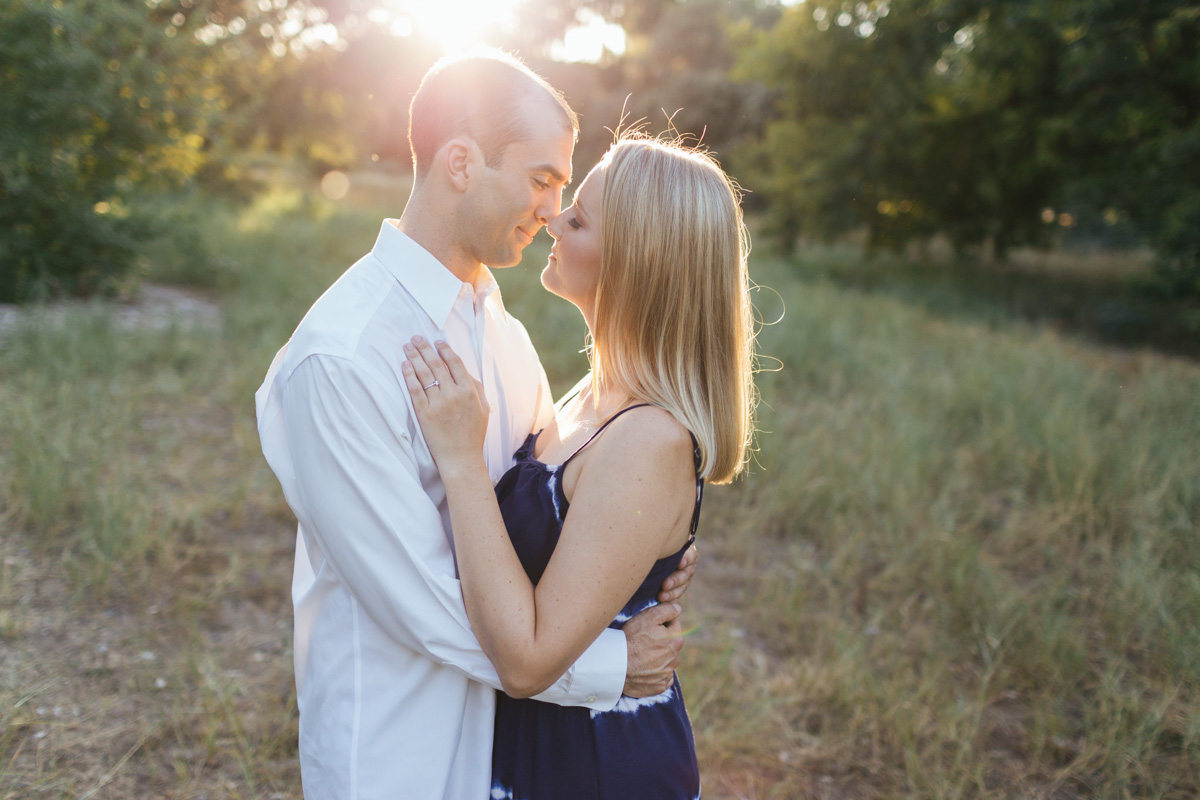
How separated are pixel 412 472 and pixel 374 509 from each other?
0.14m

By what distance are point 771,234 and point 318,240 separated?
35.7 ft

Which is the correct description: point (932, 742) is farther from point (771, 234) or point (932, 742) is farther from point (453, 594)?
point (771, 234)

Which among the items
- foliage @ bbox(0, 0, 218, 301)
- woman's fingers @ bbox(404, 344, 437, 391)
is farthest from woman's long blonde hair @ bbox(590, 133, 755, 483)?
foliage @ bbox(0, 0, 218, 301)

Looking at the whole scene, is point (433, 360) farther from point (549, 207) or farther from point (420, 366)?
point (549, 207)

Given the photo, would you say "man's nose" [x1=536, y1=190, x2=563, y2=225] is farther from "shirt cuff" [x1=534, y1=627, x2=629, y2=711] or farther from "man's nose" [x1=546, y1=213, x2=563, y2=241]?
"shirt cuff" [x1=534, y1=627, x2=629, y2=711]

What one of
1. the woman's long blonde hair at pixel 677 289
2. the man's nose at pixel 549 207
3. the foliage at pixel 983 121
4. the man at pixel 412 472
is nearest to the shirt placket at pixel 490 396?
the man at pixel 412 472

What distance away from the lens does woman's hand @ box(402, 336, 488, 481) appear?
161cm

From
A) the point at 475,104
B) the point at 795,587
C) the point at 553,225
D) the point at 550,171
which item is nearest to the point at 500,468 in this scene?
the point at 553,225

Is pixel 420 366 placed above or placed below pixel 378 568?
A: above

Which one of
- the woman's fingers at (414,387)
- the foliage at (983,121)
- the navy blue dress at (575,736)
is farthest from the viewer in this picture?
the foliage at (983,121)

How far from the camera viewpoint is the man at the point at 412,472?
1536mm

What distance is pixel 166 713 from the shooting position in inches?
119

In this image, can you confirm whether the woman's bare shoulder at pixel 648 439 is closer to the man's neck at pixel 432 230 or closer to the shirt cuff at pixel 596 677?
the shirt cuff at pixel 596 677

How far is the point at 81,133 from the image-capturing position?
27.3 ft
